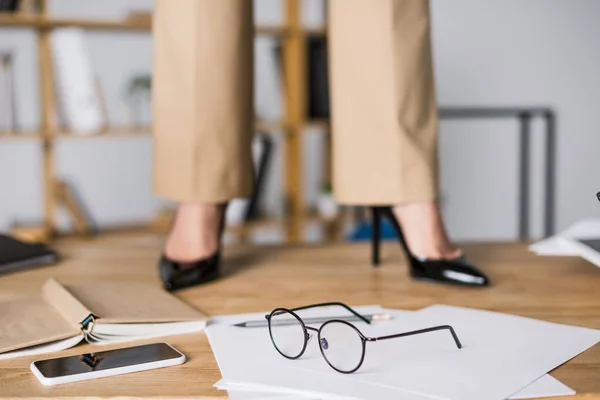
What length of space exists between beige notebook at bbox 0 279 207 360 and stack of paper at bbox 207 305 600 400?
0.05m

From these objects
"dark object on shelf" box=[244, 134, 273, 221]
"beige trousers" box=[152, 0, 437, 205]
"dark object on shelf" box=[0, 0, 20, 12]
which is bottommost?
"dark object on shelf" box=[244, 134, 273, 221]

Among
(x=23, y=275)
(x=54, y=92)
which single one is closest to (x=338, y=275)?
(x=23, y=275)

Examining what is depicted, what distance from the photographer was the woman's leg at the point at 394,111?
1078 millimetres

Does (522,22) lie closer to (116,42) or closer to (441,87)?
(441,87)

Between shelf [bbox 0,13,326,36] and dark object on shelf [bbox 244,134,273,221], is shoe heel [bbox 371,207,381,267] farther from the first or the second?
shelf [bbox 0,13,326,36]

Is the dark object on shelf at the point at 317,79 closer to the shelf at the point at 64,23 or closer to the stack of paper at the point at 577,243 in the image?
the shelf at the point at 64,23

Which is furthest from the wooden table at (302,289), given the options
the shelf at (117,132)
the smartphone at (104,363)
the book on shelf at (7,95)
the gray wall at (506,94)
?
the gray wall at (506,94)

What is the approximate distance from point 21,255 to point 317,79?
1.81 metres

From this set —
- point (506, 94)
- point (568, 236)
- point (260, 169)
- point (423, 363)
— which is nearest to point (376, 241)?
point (568, 236)

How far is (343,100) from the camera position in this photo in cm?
113

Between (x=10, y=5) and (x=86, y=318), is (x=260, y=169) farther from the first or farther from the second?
(x=86, y=318)

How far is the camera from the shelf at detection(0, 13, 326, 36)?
2490mm

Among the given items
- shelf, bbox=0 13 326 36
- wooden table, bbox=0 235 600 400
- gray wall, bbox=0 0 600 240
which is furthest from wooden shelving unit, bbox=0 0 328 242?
wooden table, bbox=0 235 600 400

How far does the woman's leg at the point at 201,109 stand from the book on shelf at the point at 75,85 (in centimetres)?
149
